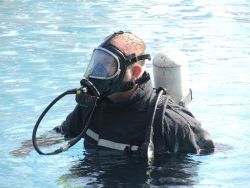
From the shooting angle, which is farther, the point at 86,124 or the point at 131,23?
the point at 131,23

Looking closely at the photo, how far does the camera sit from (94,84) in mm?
4527

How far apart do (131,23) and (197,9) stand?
7.64 ft

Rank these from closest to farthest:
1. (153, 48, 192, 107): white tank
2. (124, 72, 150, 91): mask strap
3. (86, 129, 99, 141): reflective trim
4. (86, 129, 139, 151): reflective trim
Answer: (124, 72, 150, 91): mask strap → (86, 129, 139, 151): reflective trim → (86, 129, 99, 141): reflective trim → (153, 48, 192, 107): white tank

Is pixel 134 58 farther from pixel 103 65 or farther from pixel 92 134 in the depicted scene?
pixel 92 134

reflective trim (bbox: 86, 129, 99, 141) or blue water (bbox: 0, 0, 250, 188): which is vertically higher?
reflective trim (bbox: 86, 129, 99, 141)

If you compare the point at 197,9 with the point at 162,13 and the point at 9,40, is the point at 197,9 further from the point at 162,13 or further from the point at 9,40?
the point at 9,40

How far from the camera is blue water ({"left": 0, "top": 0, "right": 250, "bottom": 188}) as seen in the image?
496 cm

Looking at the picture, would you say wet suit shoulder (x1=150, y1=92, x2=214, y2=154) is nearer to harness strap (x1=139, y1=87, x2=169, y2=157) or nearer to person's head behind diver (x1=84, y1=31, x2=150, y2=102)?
harness strap (x1=139, y1=87, x2=169, y2=157)

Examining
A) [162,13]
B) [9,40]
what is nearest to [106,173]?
[9,40]

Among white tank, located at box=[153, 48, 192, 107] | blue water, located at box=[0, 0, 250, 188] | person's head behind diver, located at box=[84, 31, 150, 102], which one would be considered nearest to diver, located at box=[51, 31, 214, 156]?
person's head behind diver, located at box=[84, 31, 150, 102]

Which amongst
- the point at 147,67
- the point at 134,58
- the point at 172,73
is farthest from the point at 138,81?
the point at 147,67

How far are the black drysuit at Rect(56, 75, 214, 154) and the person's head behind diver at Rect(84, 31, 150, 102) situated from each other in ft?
0.25

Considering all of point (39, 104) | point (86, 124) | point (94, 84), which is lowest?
point (39, 104)

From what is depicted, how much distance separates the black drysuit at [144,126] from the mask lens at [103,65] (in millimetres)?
228
